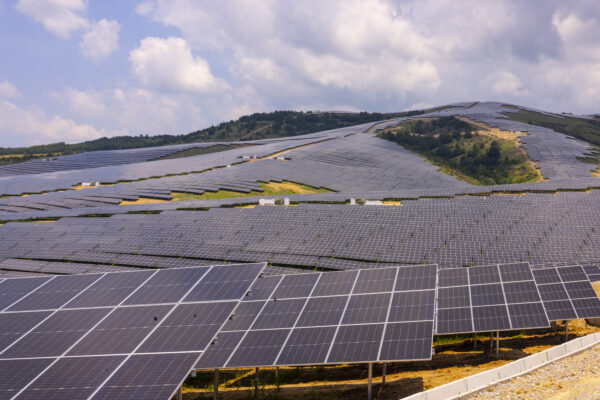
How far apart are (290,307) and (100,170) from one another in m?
83.4

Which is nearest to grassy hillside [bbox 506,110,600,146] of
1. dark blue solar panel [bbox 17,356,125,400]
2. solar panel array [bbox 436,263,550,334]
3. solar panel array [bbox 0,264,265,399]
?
solar panel array [bbox 436,263,550,334]

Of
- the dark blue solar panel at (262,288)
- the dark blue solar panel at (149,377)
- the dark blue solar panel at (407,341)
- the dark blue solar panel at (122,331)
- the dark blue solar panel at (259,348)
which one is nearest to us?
the dark blue solar panel at (149,377)

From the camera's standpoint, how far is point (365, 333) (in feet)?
58.9

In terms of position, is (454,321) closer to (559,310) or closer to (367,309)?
(367,309)

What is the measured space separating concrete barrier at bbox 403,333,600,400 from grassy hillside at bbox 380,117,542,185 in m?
68.3

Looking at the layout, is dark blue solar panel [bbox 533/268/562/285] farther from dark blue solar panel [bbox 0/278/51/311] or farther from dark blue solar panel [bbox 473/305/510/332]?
dark blue solar panel [bbox 0/278/51/311]

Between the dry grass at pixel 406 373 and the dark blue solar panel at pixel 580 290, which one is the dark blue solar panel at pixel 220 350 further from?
the dark blue solar panel at pixel 580 290

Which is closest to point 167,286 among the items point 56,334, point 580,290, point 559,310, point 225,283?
point 225,283

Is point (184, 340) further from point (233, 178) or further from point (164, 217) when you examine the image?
point (233, 178)

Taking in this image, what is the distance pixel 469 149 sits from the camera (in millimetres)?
112188

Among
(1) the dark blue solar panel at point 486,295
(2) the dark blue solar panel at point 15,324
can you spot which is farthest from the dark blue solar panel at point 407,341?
(2) the dark blue solar panel at point 15,324

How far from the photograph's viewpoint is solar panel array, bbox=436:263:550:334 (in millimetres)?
20047

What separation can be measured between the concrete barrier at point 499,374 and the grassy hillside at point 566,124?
114627 mm

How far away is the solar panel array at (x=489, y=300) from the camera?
20047 millimetres
